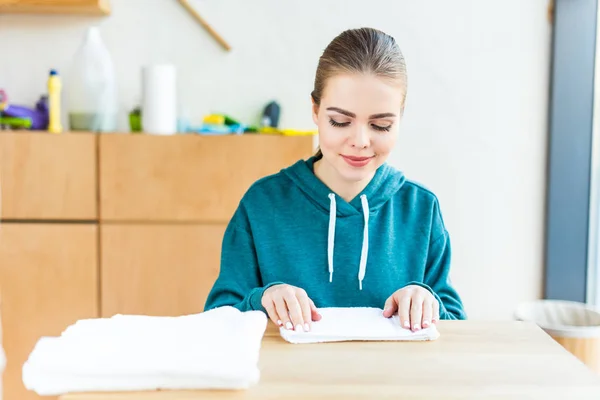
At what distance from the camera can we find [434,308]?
995 mm

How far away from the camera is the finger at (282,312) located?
3.09ft

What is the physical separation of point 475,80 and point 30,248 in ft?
5.59

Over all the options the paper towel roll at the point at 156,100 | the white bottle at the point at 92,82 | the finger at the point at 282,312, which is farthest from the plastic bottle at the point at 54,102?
the finger at the point at 282,312

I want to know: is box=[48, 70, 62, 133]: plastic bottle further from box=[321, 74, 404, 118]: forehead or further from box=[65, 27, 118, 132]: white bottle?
box=[321, 74, 404, 118]: forehead

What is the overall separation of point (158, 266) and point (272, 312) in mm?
1300

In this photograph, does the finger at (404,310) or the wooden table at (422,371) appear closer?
the wooden table at (422,371)

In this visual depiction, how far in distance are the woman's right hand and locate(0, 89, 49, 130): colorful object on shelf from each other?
1.59 meters

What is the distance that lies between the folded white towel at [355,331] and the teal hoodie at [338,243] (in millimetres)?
320

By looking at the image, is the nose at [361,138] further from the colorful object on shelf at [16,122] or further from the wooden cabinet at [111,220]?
the colorful object on shelf at [16,122]

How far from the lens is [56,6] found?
2.33 metres

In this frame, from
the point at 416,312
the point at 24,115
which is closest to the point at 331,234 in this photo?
the point at 416,312

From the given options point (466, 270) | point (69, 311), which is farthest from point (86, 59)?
point (466, 270)

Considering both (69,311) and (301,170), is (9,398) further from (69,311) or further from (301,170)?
(301,170)

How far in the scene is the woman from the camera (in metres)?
1.20
